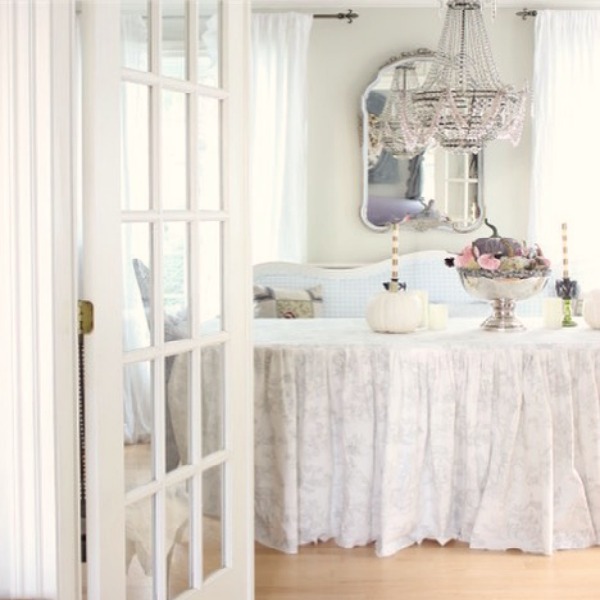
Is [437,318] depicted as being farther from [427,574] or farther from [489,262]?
[427,574]

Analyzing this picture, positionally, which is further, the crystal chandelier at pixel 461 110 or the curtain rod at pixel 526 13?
the curtain rod at pixel 526 13

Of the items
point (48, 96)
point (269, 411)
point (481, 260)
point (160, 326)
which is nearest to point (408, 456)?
point (269, 411)

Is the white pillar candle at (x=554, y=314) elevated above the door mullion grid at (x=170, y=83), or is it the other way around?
the door mullion grid at (x=170, y=83)

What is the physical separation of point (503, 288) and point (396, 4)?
275cm

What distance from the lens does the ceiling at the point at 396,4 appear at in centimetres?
654

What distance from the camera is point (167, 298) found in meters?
2.88

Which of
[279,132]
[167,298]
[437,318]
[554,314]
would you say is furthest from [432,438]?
[279,132]

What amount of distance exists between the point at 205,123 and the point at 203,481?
0.93 metres

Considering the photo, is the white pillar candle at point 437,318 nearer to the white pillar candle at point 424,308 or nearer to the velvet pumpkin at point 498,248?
the white pillar candle at point 424,308

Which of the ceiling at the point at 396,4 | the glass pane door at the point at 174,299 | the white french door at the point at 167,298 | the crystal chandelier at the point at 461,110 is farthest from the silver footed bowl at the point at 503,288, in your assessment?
the ceiling at the point at 396,4

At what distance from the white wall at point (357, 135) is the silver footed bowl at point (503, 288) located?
2230 mm

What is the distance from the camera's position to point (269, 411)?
13.6 feet

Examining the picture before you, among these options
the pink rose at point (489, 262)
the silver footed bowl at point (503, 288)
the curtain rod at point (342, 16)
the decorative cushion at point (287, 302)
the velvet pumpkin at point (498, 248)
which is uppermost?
the curtain rod at point (342, 16)

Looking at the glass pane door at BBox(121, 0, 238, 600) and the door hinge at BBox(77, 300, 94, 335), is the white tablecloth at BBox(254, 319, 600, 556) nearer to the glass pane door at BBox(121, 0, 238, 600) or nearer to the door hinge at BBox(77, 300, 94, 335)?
the glass pane door at BBox(121, 0, 238, 600)
